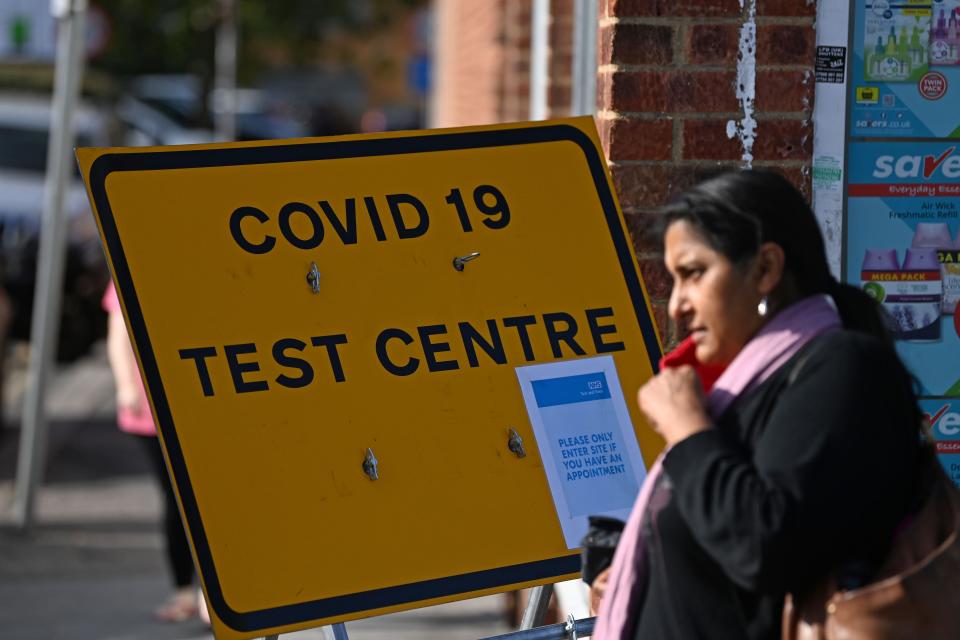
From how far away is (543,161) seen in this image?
115 inches

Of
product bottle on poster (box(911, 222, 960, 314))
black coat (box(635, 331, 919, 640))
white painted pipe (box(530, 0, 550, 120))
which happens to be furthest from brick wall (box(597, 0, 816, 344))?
white painted pipe (box(530, 0, 550, 120))

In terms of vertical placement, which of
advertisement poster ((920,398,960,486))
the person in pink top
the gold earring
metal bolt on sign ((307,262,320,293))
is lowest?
the person in pink top

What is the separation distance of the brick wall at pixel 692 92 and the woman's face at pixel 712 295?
1.28 m

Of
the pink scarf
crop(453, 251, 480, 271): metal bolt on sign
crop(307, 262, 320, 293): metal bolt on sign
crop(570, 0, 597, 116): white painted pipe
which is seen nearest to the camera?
the pink scarf

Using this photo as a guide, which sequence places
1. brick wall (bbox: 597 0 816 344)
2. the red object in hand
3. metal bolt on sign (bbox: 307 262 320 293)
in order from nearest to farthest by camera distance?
the red object in hand → metal bolt on sign (bbox: 307 262 320 293) → brick wall (bbox: 597 0 816 344)

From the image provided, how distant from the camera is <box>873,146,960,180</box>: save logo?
11.0 ft

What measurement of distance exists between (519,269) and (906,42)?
1.16 meters

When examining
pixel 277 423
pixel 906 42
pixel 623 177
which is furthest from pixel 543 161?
pixel 906 42

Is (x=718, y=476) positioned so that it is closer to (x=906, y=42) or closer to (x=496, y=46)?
(x=906, y=42)

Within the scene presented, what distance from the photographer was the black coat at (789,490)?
1826mm

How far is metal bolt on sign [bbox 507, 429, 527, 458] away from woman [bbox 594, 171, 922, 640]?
65 centimetres

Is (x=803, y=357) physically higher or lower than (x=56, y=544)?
higher

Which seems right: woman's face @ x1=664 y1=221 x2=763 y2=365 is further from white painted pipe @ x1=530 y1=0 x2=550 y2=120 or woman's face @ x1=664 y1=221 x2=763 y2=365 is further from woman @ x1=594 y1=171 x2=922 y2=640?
white painted pipe @ x1=530 y1=0 x2=550 y2=120

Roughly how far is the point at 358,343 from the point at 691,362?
724 millimetres
